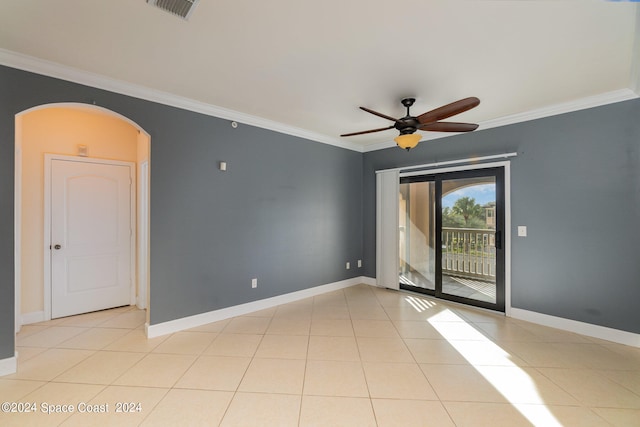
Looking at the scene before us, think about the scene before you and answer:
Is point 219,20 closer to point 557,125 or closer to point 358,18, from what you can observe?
point 358,18

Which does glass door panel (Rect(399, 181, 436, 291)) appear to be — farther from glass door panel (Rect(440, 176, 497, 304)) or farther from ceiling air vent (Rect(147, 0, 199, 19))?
ceiling air vent (Rect(147, 0, 199, 19))

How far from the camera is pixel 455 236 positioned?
430cm

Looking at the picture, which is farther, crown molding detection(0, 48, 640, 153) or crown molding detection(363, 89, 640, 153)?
crown molding detection(363, 89, 640, 153)

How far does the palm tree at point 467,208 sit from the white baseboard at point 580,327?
134 cm

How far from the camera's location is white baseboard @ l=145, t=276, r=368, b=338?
3.07 m

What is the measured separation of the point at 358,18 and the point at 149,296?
10.7 feet

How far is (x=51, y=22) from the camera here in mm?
Result: 1946

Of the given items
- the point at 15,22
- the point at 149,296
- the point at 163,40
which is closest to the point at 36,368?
the point at 149,296

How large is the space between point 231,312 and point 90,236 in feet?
7.10

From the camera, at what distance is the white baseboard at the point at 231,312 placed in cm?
307

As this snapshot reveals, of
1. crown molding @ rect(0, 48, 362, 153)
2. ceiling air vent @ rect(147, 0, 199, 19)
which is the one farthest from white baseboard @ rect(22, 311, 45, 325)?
ceiling air vent @ rect(147, 0, 199, 19)

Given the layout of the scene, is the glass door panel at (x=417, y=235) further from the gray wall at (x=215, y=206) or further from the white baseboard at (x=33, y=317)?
the white baseboard at (x=33, y=317)

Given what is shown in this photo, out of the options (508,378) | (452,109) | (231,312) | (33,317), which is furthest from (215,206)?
(508,378)

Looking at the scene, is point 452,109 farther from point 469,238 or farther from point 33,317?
point 33,317
